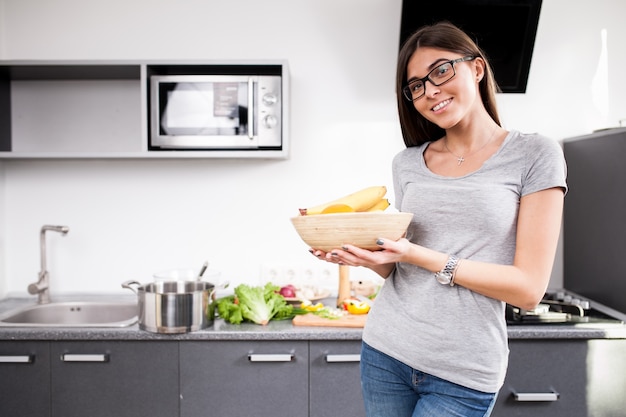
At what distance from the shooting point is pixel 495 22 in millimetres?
2076

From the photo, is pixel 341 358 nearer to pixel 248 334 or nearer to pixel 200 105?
pixel 248 334

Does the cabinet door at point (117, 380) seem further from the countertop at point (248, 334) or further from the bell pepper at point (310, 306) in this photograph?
the bell pepper at point (310, 306)

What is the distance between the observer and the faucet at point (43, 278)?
2230 mm

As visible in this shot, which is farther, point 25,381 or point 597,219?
point 597,219

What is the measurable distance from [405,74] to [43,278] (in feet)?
6.28

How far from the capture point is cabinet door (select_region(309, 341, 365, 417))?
1781mm

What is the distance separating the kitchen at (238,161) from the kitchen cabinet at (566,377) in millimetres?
820

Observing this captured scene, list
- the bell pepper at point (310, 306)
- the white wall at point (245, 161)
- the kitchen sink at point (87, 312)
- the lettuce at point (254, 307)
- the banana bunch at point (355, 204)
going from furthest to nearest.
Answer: the white wall at point (245, 161) → the kitchen sink at point (87, 312) → the bell pepper at point (310, 306) → the lettuce at point (254, 307) → the banana bunch at point (355, 204)

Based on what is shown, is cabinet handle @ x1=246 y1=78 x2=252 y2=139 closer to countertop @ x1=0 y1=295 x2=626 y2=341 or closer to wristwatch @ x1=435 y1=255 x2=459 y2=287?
countertop @ x1=0 y1=295 x2=626 y2=341

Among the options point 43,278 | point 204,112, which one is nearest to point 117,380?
point 43,278

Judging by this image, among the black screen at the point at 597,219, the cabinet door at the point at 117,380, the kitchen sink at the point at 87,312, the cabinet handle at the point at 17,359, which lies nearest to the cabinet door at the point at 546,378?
the black screen at the point at 597,219

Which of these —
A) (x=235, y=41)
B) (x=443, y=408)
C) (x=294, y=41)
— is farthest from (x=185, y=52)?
(x=443, y=408)

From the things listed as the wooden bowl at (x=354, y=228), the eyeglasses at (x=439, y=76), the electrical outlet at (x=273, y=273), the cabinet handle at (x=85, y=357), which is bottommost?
the cabinet handle at (x=85, y=357)

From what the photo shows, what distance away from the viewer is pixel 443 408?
102cm
